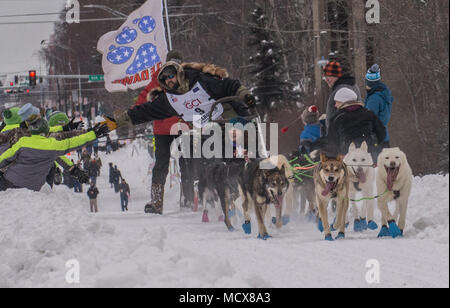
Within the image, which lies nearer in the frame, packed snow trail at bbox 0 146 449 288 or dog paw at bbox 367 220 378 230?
packed snow trail at bbox 0 146 449 288

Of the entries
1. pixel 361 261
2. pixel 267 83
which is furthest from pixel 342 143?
pixel 267 83

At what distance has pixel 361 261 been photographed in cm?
321

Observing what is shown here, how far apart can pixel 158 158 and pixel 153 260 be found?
390 centimetres

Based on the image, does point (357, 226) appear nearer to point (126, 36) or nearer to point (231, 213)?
point (231, 213)

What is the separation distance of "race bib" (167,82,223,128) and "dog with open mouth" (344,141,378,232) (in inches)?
53.0

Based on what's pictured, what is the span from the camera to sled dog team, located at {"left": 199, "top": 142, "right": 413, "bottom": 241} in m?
5.27

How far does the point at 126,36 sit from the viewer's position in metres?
11.4

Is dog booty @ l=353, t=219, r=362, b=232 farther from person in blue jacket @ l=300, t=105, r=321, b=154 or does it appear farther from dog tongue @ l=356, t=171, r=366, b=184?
person in blue jacket @ l=300, t=105, r=321, b=154

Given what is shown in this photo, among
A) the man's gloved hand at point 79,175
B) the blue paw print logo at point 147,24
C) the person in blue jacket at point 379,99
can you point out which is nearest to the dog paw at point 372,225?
the person in blue jacket at point 379,99

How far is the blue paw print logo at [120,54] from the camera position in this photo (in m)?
11.2

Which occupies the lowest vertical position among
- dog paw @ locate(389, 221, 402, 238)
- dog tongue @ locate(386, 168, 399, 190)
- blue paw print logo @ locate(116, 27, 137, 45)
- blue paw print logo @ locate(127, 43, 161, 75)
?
dog paw @ locate(389, 221, 402, 238)

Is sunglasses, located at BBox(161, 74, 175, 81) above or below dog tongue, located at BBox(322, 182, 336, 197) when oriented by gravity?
above

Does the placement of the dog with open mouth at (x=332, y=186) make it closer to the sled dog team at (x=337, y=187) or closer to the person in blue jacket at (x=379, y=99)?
the sled dog team at (x=337, y=187)

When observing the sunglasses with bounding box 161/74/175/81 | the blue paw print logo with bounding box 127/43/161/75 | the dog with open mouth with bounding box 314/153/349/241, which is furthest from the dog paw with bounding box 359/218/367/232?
the blue paw print logo with bounding box 127/43/161/75
